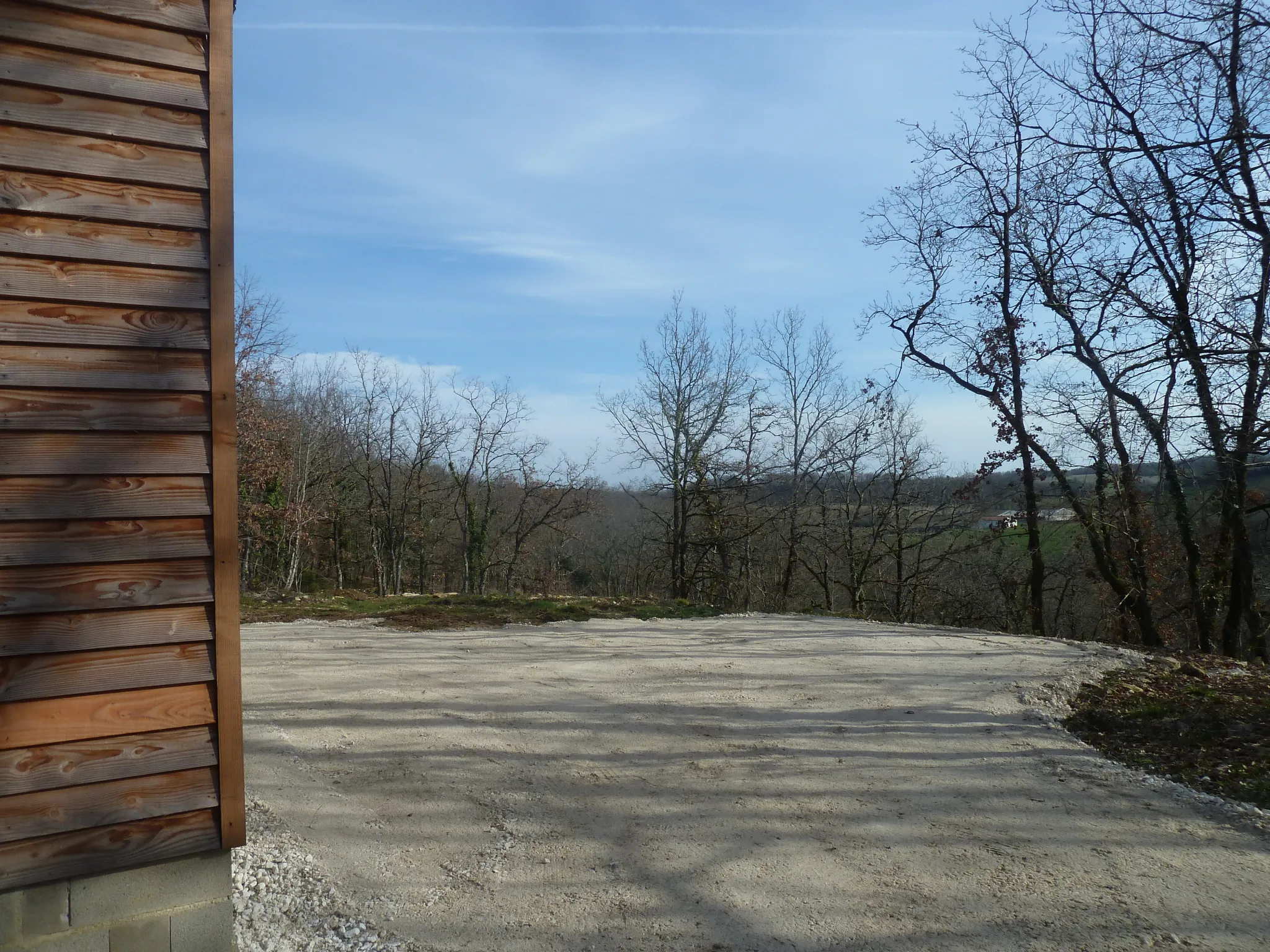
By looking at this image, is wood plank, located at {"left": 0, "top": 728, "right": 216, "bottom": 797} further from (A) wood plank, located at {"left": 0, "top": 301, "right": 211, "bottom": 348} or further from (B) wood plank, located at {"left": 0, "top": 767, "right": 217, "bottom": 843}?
(A) wood plank, located at {"left": 0, "top": 301, "right": 211, "bottom": 348}

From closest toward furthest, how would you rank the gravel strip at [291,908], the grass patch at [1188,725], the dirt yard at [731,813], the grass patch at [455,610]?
the gravel strip at [291,908] < the dirt yard at [731,813] < the grass patch at [1188,725] < the grass patch at [455,610]

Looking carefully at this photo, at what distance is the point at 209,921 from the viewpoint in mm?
2619

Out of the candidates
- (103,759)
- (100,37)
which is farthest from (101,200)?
(103,759)

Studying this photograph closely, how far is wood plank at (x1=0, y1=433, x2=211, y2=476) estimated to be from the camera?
242 centimetres

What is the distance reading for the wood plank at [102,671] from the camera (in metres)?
2.38

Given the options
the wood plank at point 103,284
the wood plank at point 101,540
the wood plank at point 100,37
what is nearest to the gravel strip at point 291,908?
the wood plank at point 101,540

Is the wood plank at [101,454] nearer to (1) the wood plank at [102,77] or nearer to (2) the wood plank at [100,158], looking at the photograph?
(2) the wood plank at [100,158]

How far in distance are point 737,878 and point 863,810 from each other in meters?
1.01

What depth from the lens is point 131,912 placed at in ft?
8.21

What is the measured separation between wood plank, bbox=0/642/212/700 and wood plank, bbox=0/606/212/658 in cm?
2

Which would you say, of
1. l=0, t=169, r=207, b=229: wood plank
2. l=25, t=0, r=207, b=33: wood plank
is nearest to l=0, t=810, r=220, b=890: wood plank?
l=0, t=169, r=207, b=229: wood plank

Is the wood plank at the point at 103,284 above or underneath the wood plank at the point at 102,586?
above

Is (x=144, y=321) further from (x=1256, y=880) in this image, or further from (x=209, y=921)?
(x=1256, y=880)

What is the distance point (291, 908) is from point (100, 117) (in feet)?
9.24
